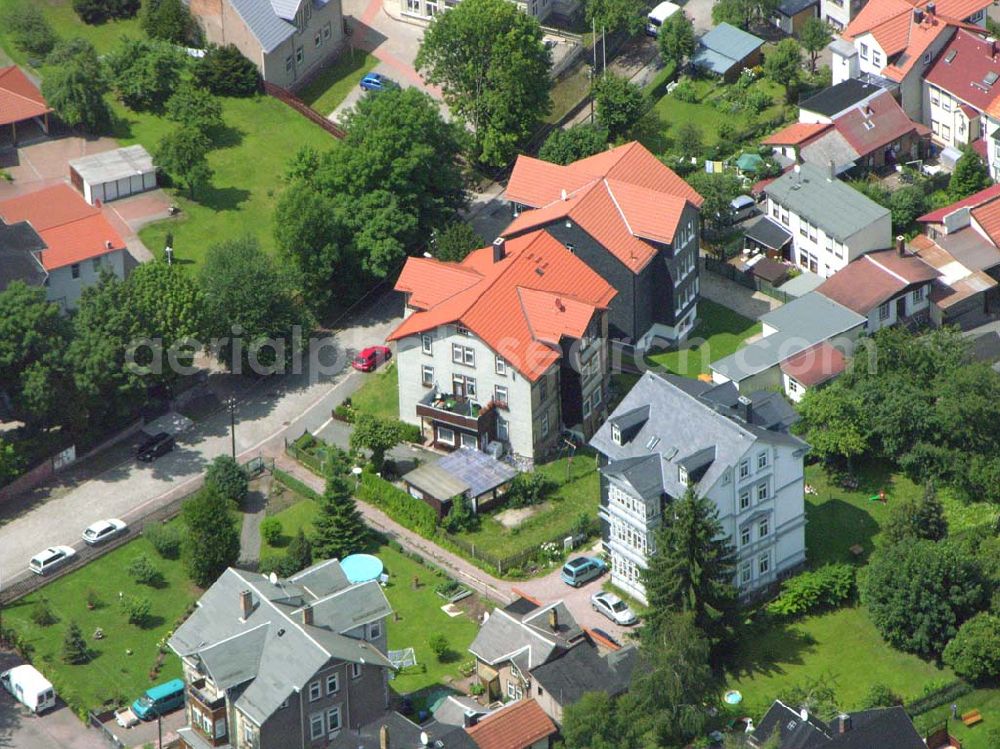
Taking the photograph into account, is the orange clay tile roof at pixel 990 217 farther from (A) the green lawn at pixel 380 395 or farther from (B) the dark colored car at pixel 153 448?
(B) the dark colored car at pixel 153 448

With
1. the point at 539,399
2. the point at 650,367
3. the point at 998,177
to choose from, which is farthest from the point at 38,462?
the point at 998,177

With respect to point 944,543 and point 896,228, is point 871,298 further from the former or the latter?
point 944,543

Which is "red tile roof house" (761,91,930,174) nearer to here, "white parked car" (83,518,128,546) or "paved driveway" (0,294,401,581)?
"paved driveway" (0,294,401,581)

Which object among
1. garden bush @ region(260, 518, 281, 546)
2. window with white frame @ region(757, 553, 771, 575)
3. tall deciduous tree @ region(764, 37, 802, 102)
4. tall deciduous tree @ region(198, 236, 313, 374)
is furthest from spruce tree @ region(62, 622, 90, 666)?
tall deciduous tree @ region(764, 37, 802, 102)

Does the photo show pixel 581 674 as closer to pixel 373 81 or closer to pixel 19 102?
pixel 373 81

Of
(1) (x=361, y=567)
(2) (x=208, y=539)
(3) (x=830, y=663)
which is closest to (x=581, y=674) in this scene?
(3) (x=830, y=663)

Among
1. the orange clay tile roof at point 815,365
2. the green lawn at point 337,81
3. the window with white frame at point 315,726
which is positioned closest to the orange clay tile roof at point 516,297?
the orange clay tile roof at point 815,365

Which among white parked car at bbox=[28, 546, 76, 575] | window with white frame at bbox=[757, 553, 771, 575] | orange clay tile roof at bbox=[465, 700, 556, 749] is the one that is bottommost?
white parked car at bbox=[28, 546, 76, 575]
